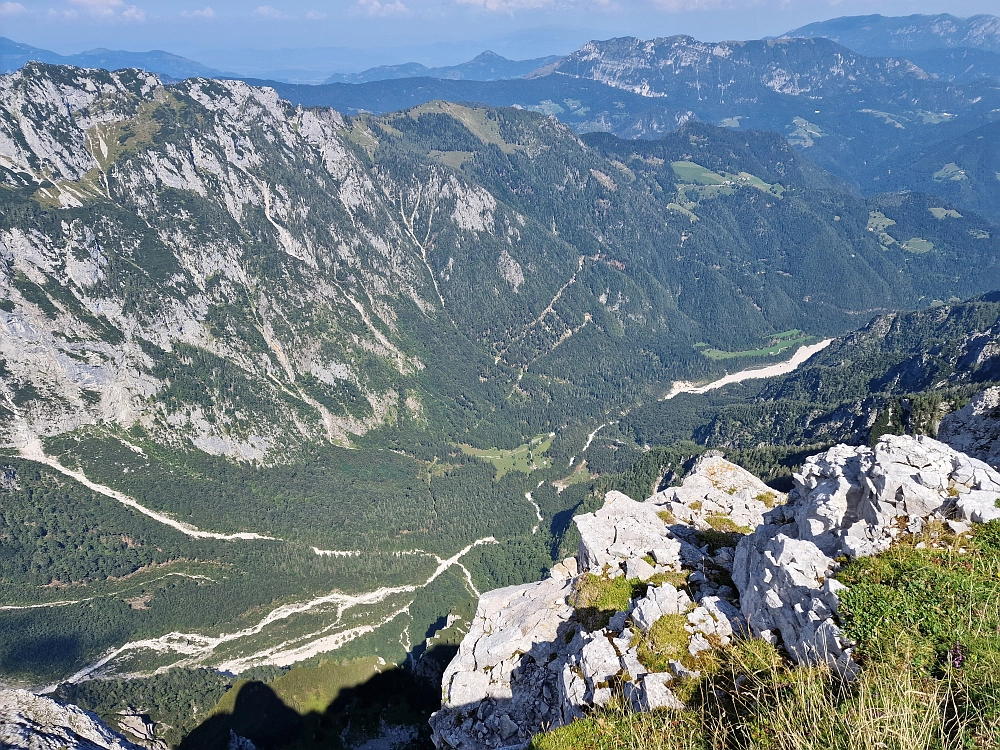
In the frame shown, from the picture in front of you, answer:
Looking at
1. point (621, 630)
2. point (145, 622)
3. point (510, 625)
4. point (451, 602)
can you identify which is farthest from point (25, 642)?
point (621, 630)

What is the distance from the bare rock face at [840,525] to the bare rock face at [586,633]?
294cm

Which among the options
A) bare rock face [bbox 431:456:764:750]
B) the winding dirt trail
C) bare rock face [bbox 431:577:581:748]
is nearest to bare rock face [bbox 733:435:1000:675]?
bare rock face [bbox 431:456:764:750]

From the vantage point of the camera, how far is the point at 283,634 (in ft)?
596

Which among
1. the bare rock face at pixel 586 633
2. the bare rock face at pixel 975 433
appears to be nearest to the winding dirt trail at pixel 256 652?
the bare rock face at pixel 586 633

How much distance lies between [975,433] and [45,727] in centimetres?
9830

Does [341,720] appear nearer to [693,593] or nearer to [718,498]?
[718,498]

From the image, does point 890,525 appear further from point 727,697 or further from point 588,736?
point 588,736

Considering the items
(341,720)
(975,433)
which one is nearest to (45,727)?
(341,720)

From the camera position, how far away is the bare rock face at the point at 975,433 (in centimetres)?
5638

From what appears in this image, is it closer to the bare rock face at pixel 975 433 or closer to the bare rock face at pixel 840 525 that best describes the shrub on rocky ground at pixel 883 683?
the bare rock face at pixel 840 525

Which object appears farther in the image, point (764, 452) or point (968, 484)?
point (764, 452)

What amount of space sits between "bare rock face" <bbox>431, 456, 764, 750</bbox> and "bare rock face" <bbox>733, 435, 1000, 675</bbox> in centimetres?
294

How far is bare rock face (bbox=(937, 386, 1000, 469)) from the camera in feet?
185

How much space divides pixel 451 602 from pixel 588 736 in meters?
172
